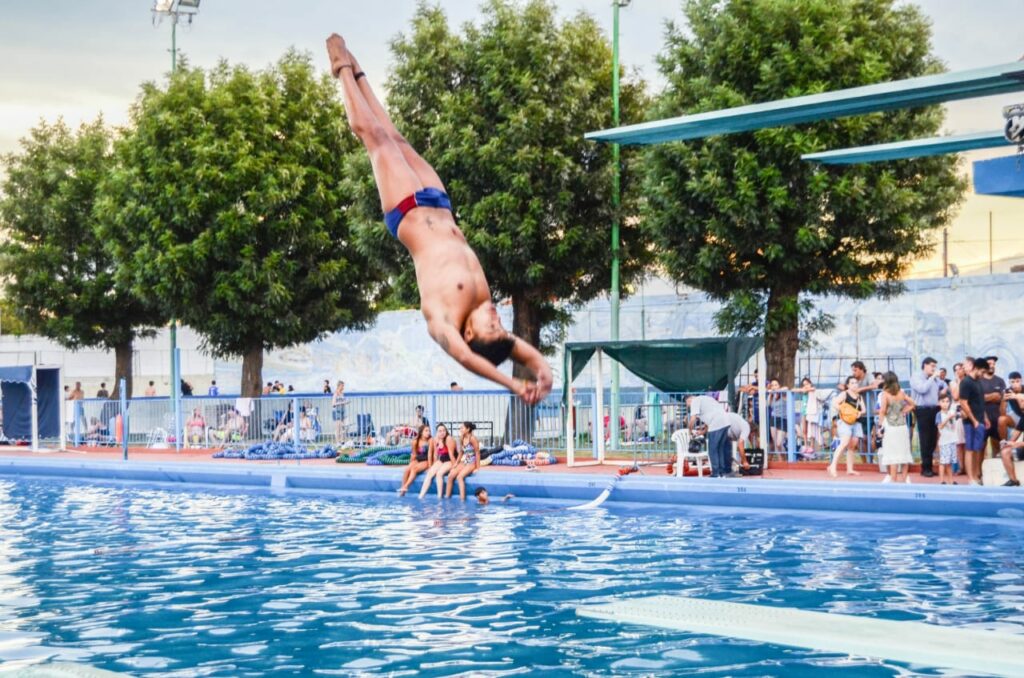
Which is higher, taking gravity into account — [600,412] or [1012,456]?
[600,412]

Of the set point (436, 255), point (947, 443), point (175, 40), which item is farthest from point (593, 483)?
point (175, 40)

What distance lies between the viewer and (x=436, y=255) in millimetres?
6875

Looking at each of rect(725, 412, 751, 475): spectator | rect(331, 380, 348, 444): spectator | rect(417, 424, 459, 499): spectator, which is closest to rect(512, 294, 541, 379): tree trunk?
rect(331, 380, 348, 444): spectator

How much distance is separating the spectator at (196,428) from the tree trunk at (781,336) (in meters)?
13.0

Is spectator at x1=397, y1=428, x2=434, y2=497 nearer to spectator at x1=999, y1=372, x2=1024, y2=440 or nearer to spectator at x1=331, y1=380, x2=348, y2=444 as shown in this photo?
spectator at x1=331, y1=380, x2=348, y2=444

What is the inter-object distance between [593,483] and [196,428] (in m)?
12.7

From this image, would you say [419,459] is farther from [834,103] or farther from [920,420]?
[834,103]

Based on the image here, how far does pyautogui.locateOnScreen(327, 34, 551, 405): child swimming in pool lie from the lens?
660 centimetres

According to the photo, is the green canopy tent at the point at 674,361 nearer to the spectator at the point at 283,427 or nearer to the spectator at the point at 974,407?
the spectator at the point at 974,407

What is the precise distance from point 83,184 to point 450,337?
115 feet

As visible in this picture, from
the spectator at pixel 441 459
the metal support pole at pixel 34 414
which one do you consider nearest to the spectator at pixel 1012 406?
the spectator at pixel 441 459

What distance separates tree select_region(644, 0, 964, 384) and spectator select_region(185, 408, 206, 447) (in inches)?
448

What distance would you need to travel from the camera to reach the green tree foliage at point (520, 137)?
2631 centimetres

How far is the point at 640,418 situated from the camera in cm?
2325
